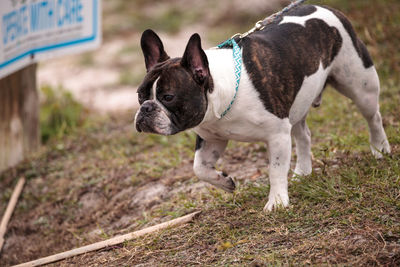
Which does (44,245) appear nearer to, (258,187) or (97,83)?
(258,187)

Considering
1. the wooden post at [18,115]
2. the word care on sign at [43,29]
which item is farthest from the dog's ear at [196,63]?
the wooden post at [18,115]

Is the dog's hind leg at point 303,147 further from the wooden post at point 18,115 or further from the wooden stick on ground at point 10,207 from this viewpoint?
the wooden post at point 18,115

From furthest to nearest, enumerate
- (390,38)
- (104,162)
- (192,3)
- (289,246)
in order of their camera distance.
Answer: (192,3) → (390,38) → (104,162) → (289,246)

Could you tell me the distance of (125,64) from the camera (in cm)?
891

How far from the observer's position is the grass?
10.2 feet

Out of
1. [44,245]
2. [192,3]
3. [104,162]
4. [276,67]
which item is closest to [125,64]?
[192,3]

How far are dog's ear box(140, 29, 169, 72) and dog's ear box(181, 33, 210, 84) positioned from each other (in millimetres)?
307

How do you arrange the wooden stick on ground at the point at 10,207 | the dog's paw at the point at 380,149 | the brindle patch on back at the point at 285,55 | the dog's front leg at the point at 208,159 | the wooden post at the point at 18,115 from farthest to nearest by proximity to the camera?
the wooden post at the point at 18,115
the wooden stick on ground at the point at 10,207
the dog's paw at the point at 380,149
the dog's front leg at the point at 208,159
the brindle patch on back at the point at 285,55

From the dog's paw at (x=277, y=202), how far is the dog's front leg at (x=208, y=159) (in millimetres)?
373

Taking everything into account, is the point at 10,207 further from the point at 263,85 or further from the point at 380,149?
the point at 380,149

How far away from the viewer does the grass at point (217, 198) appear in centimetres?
312

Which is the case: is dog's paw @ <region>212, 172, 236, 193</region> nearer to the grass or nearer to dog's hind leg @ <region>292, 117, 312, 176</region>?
the grass

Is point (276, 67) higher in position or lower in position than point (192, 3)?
lower

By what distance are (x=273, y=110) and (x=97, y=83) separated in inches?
209
